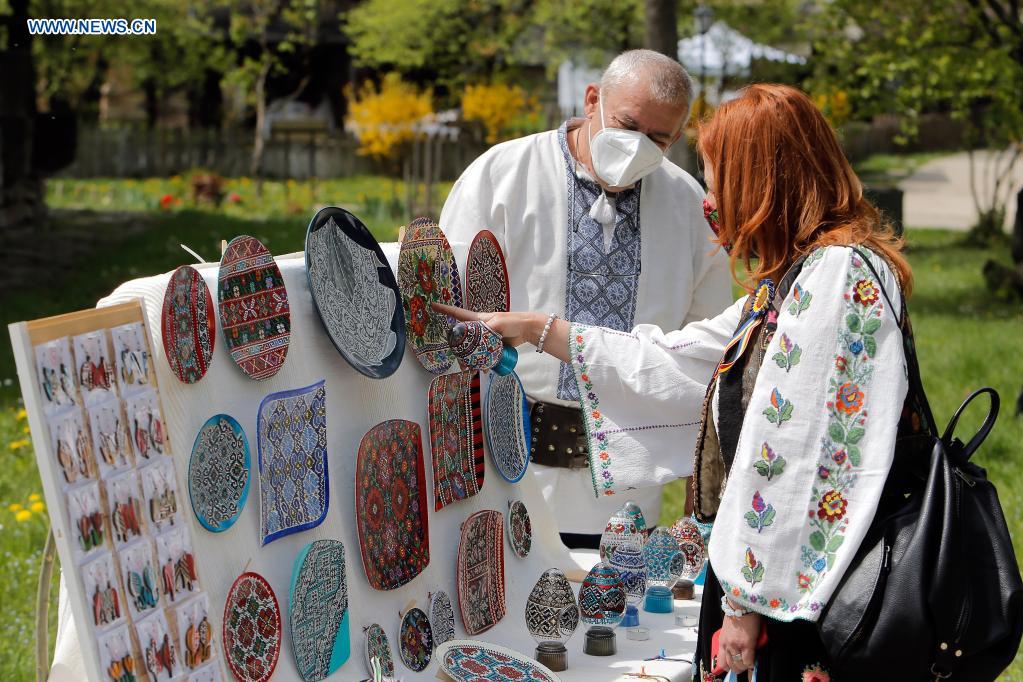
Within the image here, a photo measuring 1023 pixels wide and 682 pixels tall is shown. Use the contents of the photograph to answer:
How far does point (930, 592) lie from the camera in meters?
1.66

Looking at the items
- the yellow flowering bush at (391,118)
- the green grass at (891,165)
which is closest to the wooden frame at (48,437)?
the yellow flowering bush at (391,118)

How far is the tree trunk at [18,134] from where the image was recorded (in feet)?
31.8

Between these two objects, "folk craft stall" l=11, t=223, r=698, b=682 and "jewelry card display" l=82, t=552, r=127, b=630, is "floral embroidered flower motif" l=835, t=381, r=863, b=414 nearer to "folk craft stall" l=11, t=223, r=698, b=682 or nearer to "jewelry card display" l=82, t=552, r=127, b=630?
"folk craft stall" l=11, t=223, r=698, b=682

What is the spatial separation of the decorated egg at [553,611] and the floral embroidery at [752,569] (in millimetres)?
507

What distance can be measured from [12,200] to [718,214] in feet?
33.3

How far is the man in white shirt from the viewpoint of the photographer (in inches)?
107

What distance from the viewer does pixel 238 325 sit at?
1.74 metres

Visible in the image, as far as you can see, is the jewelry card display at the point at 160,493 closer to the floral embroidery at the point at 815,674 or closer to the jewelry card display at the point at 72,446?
the jewelry card display at the point at 72,446

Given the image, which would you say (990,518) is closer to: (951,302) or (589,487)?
(589,487)

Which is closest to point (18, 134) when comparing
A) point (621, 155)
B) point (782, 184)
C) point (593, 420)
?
point (621, 155)

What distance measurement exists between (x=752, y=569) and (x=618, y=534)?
76 cm

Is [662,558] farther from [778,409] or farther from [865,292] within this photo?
[865,292]

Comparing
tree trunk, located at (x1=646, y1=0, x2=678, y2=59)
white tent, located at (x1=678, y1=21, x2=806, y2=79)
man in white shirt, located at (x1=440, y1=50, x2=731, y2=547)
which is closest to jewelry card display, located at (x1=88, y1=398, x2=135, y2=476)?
man in white shirt, located at (x1=440, y1=50, x2=731, y2=547)

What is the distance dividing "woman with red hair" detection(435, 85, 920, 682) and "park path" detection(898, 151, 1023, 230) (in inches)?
619
